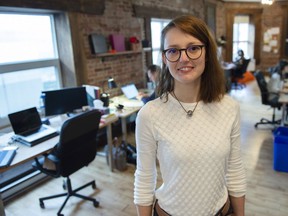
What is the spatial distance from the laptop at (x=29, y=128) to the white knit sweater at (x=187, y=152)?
5.61ft

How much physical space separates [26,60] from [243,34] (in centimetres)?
873

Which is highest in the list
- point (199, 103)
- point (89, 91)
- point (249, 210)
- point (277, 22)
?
point (277, 22)

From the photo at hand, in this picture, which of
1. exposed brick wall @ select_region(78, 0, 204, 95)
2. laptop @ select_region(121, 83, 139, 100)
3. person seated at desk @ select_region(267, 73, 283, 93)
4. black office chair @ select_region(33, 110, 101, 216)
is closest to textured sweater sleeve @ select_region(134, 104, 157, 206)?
black office chair @ select_region(33, 110, 101, 216)

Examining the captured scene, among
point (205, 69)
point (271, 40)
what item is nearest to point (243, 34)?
point (271, 40)

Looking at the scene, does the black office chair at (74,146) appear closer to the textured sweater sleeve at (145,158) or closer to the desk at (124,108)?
the desk at (124,108)

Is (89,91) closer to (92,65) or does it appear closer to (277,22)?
(92,65)

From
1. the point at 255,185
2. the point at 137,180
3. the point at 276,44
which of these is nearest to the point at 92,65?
the point at 255,185

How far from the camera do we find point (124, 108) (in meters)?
3.52

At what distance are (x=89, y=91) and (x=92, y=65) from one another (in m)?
0.52

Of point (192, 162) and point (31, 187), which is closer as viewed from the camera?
point (192, 162)

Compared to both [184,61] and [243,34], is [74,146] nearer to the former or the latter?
[184,61]

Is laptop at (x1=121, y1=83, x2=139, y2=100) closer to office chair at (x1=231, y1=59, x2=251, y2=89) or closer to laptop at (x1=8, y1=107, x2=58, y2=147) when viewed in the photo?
laptop at (x1=8, y1=107, x2=58, y2=147)

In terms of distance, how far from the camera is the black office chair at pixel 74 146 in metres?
2.21

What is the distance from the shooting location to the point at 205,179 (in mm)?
977
